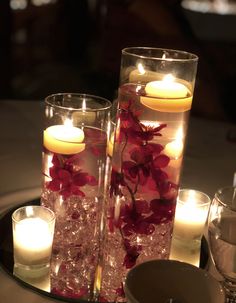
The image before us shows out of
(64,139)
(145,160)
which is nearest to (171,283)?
(145,160)

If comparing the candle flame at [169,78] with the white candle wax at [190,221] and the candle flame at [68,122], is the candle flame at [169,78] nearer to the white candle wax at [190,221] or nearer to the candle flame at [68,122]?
the candle flame at [68,122]

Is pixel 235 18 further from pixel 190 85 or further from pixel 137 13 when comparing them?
pixel 190 85

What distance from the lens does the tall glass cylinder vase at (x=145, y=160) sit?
2.35 ft

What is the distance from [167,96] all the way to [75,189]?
0.71 feet

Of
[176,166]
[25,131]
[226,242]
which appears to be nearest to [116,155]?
[176,166]

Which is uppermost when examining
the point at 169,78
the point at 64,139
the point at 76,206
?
the point at 169,78

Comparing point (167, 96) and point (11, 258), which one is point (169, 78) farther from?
point (11, 258)

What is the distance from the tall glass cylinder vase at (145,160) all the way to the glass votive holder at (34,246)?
0.33 feet

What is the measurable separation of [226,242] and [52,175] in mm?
297

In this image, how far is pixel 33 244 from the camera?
0.79m

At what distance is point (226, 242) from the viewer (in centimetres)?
73

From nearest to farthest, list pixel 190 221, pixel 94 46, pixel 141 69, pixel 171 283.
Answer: pixel 171 283, pixel 141 69, pixel 190 221, pixel 94 46

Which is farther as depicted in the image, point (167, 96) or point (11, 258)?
point (11, 258)

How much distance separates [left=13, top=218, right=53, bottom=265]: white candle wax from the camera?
794 mm
